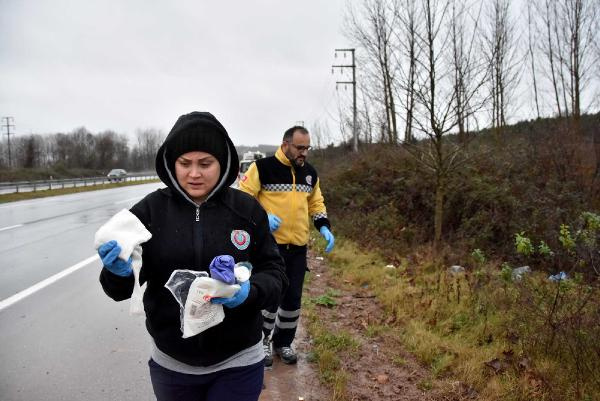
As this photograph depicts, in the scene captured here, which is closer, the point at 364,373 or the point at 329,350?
the point at 364,373

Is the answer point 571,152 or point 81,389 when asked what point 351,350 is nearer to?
point 81,389

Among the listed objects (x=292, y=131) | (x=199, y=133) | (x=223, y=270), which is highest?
(x=292, y=131)

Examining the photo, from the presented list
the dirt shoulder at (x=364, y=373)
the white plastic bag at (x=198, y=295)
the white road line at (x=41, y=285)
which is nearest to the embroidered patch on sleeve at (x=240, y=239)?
the white plastic bag at (x=198, y=295)

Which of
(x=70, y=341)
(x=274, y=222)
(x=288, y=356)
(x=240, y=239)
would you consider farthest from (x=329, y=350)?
(x=70, y=341)

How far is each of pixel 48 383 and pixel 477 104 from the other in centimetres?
672

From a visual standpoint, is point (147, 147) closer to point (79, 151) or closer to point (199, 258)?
point (79, 151)

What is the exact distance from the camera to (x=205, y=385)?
1929 millimetres

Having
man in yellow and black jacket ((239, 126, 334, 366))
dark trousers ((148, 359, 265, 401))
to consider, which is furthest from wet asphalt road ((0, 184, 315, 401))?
dark trousers ((148, 359, 265, 401))

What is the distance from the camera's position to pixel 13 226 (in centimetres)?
1232

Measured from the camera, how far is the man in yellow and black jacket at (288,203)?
376 cm

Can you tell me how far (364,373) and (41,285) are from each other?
522cm

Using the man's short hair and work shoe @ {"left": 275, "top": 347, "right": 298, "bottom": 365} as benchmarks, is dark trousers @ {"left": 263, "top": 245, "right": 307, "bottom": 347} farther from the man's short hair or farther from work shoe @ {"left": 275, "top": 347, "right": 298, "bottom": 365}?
the man's short hair

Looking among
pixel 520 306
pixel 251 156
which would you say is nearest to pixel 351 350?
pixel 520 306

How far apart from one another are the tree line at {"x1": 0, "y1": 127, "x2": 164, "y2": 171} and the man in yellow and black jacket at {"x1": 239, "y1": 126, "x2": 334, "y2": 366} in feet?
231
